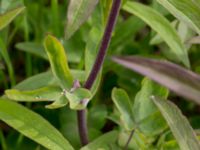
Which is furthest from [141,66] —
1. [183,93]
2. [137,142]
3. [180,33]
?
[180,33]

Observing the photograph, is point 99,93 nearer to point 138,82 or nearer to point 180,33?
point 138,82

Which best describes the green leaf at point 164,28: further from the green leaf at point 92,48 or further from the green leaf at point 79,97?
the green leaf at point 79,97

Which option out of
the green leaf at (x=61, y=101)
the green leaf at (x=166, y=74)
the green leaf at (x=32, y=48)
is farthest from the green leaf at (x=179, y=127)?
the green leaf at (x=32, y=48)

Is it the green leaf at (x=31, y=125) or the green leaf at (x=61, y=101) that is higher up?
the green leaf at (x=61, y=101)

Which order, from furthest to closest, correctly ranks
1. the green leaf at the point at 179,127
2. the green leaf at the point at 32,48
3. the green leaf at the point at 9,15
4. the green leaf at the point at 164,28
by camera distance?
the green leaf at the point at 32,48 → the green leaf at the point at 164,28 → the green leaf at the point at 9,15 → the green leaf at the point at 179,127

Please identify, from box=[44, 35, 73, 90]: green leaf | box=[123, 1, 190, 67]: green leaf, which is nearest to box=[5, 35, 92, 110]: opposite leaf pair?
box=[44, 35, 73, 90]: green leaf

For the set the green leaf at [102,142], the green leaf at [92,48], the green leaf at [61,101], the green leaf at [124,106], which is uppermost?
the green leaf at [92,48]
